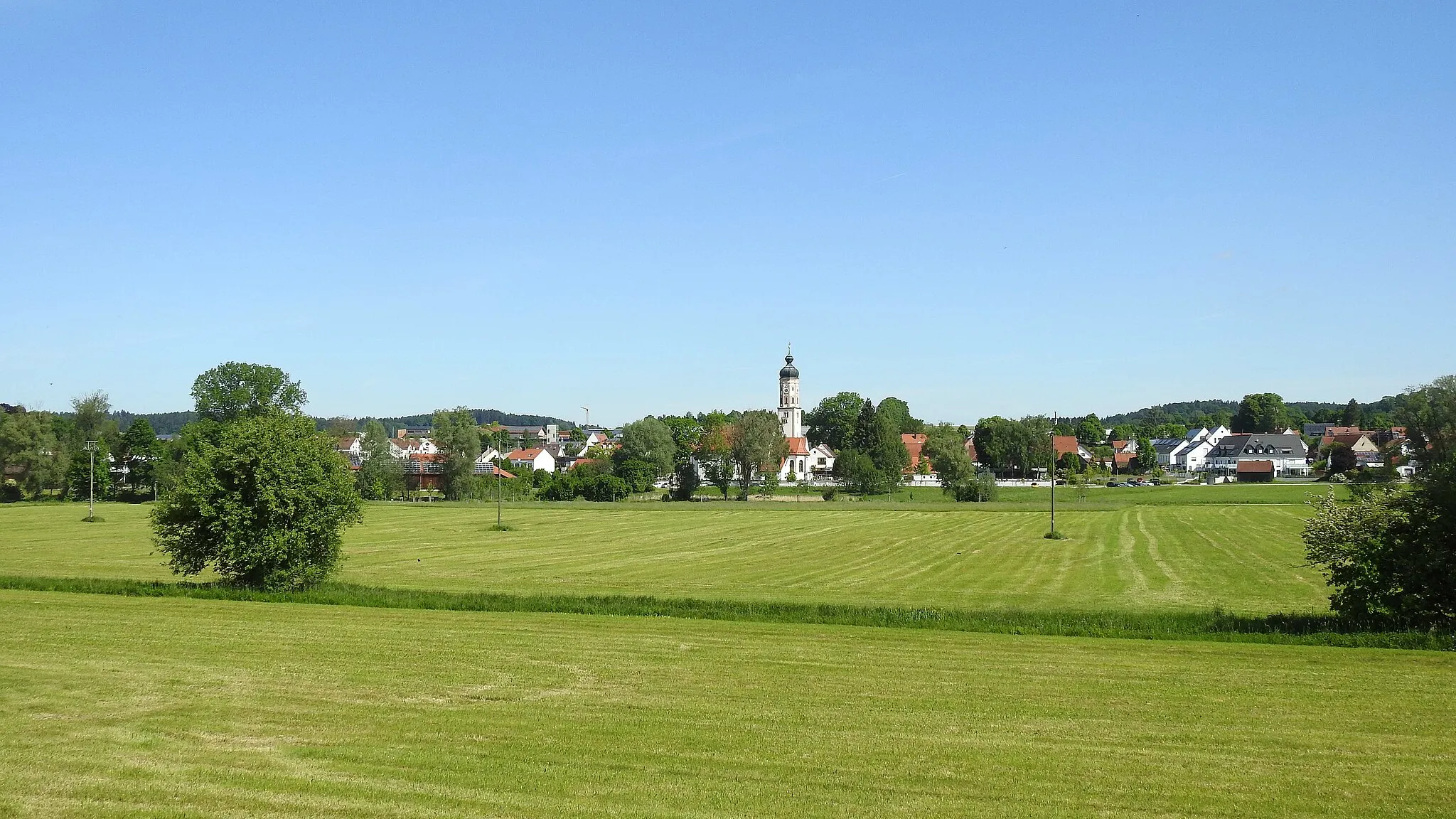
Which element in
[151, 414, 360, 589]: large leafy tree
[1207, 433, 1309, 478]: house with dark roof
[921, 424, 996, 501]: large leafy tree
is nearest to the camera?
[151, 414, 360, 589]: large leafy tree

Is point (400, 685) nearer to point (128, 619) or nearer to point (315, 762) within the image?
point (315, 762)

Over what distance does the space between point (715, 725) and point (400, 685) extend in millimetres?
5922

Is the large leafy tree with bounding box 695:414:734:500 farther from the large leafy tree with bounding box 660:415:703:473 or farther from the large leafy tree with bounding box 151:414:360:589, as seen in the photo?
the large leafy tree with bounding box 151:414:360:589

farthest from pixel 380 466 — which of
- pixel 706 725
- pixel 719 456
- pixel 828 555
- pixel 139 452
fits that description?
pixel 706 725

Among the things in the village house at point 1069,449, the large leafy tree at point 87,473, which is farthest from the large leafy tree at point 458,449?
the village house at point 1069,449

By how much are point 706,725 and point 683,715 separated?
2.44ft

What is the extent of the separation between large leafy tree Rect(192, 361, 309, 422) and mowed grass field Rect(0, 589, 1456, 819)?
337 ft

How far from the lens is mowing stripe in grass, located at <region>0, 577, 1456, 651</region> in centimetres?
2355

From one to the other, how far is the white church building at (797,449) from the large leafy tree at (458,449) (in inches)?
2643

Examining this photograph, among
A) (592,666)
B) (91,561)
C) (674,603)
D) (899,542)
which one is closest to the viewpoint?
(592,666)

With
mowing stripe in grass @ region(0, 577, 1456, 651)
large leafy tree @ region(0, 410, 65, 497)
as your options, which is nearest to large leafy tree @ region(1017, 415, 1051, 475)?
large leafy tree @ region(0, 410, 65, 497)

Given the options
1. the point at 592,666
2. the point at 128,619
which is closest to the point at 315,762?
the point at 592,666

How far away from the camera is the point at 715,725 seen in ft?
48.7

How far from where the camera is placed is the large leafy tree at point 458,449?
12094cm
